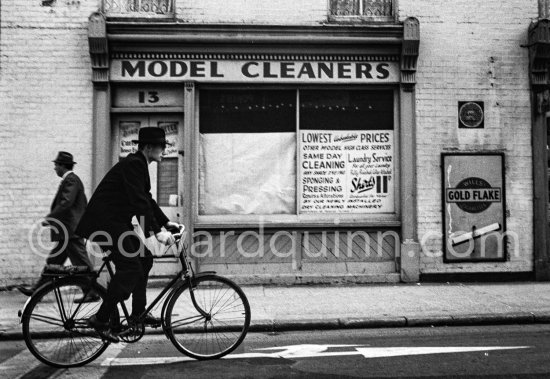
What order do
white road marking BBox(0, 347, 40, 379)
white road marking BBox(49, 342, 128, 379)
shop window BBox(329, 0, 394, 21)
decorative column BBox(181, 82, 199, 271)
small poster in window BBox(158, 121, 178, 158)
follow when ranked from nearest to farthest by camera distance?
white road marking BBox(49, 342, 128, 379) → white road marking BBox(0, 347, 40, 379) → decorative column BBox(181, 82, 199, 271) → small poster in window BBox(158, 121, 178, 158) → shop window BBox(329, 0, 394, 21)

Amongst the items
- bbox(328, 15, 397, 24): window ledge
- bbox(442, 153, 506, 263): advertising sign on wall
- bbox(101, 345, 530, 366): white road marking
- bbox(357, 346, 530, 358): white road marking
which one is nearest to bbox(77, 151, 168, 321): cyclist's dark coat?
bbox(101, 345, 530, 366): white road marking

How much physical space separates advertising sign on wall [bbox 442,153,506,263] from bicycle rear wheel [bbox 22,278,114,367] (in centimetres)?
694

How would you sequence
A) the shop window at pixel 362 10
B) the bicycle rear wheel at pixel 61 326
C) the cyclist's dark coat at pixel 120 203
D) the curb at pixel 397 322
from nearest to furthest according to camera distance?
the bicycle rear wheel at pixel 61 326
the cyclist's dark coat at pixel 120 203
the curb at pixel 397 322
the shop window at pixel 362 10

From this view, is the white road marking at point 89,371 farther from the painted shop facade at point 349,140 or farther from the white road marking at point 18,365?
the painted shop facade at point 349,140

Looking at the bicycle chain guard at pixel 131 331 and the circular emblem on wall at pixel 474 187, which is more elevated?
the circular emblem on wall at pixel 474 187

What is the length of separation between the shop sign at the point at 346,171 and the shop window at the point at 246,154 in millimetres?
266

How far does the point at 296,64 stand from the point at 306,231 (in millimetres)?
2886

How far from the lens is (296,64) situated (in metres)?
10.8

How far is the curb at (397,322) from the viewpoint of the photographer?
24.6 ft

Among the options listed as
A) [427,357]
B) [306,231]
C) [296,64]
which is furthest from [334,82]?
[427,357]

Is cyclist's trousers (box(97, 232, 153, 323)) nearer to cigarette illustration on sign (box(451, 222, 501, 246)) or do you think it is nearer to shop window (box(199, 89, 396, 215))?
shop window (box(199, 89, 396, 215))

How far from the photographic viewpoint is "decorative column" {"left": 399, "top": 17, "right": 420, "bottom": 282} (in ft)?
35.0

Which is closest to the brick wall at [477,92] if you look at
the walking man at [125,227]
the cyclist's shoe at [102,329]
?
the walking man at [125,227]

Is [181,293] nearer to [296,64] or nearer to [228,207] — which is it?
[228,207]
